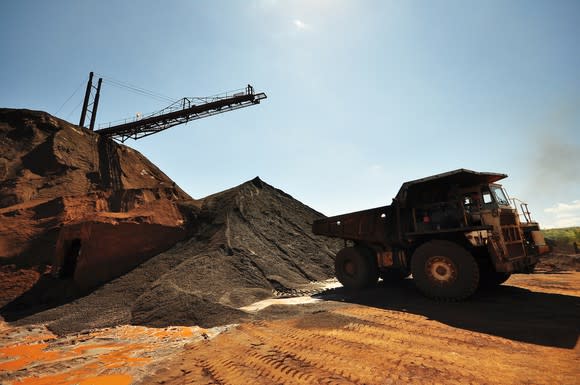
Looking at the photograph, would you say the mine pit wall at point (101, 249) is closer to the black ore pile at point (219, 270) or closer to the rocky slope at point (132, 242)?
the rocky slope at point (132, 242)

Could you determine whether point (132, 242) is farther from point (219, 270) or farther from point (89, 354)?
point (89, 354)

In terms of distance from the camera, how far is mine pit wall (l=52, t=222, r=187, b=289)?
1113 cm

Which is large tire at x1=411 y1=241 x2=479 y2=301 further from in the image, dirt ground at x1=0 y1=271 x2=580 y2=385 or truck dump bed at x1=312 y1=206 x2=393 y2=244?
truck dump bed at x1=312 y1=206 x2=393 y2=244

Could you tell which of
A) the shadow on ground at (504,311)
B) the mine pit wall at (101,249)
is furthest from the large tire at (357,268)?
the mine pit wall at (101,249)

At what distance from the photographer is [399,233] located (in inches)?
323

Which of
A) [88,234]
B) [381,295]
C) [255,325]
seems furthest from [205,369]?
[88,234]

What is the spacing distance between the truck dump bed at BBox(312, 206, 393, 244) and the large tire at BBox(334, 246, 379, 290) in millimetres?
500

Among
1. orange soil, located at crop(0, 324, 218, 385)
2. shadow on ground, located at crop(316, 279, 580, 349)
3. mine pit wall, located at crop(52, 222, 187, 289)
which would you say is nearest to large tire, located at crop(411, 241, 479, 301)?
shadow on ground, located at crop(316, 279, 580, 349)

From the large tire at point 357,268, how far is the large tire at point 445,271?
6.97ft

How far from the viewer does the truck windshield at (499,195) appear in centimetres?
744

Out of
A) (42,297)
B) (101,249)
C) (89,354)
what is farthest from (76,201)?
(89,354)

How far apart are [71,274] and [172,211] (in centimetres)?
472

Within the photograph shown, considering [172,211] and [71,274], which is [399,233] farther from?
[71,274]

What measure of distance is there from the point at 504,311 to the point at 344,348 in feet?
12.6
